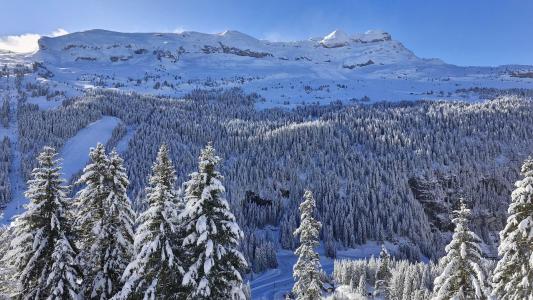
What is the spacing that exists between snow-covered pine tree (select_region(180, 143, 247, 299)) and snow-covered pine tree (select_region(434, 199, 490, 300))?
10.6 metres

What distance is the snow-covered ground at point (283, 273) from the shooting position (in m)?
129

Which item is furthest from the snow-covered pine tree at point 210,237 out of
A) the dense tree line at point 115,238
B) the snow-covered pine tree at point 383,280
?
the snow-covered pine tree at point 383,280

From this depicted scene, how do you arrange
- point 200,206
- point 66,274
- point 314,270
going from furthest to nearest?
point 314,270
point 66,274
point 200,206

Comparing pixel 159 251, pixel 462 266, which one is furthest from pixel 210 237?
pixel 462 266

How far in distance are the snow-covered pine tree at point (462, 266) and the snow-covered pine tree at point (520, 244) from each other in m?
1.99

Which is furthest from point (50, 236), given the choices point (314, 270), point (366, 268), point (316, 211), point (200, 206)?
point (316, 211)

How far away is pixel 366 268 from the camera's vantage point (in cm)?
12400

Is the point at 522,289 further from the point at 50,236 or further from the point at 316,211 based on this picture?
the point at 316,211

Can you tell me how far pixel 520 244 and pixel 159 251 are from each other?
1874 cm

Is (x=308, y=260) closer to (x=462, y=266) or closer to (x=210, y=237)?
(x=462, y=266)

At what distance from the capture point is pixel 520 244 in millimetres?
24219

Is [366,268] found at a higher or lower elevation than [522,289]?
lower

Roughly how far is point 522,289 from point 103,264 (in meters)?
24.0

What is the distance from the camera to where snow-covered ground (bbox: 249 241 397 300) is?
423 feet
